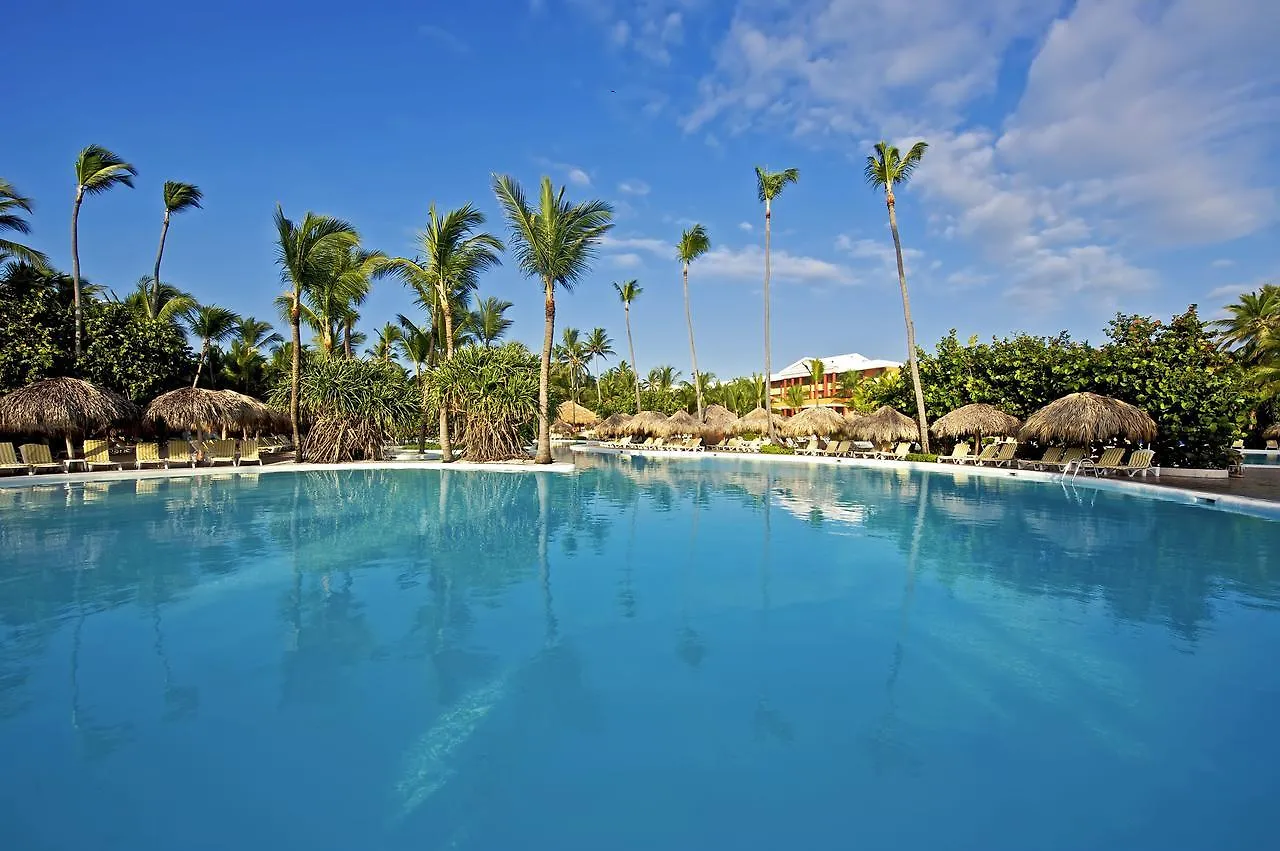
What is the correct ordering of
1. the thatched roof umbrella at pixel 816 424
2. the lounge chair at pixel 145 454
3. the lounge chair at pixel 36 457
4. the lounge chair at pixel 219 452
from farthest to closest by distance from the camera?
1. the thatched roof umbrella at pixel 816 424
2. the lounge chair at pixel 219 452
3. the lounge chair at pixel 145 454
4. the lounge chair at pixel 36 457

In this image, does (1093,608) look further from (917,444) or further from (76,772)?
(917,444)

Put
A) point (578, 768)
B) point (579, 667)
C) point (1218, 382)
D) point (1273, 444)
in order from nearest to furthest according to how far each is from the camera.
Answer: point (578, 768) < point (579, 667) < point (1218, 382) < point (1273, 444)

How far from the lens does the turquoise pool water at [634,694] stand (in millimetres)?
2635

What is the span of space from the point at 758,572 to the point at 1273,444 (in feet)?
130

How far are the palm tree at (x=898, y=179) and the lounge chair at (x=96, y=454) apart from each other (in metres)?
26.0

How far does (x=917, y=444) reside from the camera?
24.0 m

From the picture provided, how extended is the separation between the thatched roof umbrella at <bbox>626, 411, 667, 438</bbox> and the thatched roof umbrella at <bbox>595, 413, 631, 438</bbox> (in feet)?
2.05

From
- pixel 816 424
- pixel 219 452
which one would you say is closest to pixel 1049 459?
pixel 816 424

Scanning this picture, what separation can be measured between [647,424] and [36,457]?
80.3 feet

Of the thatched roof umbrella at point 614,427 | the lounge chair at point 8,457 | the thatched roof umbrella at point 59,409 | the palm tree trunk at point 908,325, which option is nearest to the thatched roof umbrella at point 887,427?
the palm tree trunk at point 908,325

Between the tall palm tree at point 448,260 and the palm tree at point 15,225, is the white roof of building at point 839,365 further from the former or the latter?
the palm tree at point 15,225

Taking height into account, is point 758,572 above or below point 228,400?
below

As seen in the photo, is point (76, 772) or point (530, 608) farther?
point (530, 608)

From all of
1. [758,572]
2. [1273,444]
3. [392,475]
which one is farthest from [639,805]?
[1273,444]
